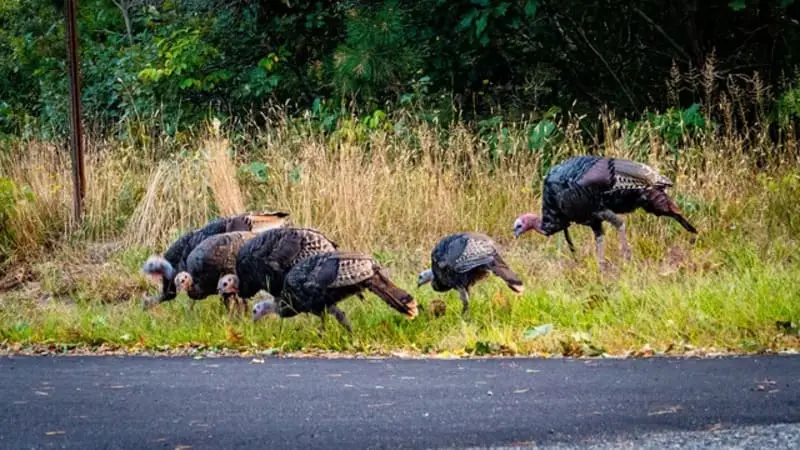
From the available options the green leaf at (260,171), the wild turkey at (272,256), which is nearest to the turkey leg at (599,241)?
the wild turkey at (272,256)

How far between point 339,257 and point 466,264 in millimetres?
886

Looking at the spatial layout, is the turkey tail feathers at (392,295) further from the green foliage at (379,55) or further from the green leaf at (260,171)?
the green foliage at (379,55)

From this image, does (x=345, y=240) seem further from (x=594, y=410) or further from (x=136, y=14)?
(x=136, y=14)

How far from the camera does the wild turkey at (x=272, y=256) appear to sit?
9070 mm

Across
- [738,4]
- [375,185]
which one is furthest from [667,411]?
[738,4]

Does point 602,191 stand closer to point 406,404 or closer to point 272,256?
point 272,256

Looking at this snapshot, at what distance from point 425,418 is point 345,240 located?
18.8 feet

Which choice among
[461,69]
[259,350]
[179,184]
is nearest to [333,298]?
[259,350]

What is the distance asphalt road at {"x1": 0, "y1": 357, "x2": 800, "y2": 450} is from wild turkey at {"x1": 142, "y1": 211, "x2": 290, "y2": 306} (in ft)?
5.49

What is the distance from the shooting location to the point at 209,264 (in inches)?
378

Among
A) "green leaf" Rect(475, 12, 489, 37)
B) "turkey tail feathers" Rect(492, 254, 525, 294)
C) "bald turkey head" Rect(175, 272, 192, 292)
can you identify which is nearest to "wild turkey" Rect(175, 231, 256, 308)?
"bald turkey head" Rect(175, 272, 192, 292)

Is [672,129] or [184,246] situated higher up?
[672,129]

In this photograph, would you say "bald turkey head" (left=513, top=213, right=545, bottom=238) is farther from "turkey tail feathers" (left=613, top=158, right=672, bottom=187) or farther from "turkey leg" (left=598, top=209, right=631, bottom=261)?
"turkey tail feathers" (left=613, top=158, right=672, bottom=187)

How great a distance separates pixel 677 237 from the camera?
11055 millimetres
